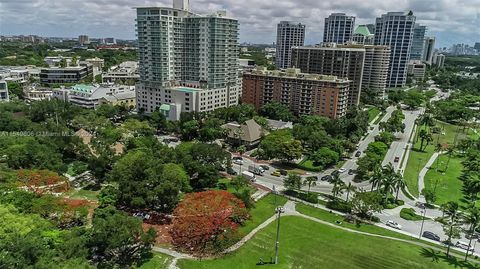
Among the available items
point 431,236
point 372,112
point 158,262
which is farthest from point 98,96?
point 372,112

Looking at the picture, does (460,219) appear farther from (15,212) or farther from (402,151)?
(15,212)

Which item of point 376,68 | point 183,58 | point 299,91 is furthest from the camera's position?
point 376,68

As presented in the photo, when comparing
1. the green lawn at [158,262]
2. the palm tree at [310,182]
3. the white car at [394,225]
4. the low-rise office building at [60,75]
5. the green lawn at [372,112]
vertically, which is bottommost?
the green lawn at [158,262]

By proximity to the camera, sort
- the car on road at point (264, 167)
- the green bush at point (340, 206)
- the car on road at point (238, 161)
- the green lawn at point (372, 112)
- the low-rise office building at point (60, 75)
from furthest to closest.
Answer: the low-rise office building at point (60, 75)
the green lawn at point (372, 112)
the car on road at point (238, 161)
the car on road at point (264, 167)
the green bush at point (340, 206)

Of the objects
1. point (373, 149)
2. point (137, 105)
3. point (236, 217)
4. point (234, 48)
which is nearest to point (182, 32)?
point (234, 48)

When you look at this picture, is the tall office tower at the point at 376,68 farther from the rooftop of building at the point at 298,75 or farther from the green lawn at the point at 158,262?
the green lawn at the point at 158,262

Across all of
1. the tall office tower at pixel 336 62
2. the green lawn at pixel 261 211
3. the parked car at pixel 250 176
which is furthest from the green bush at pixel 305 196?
the tall office tower at pixel 336 62

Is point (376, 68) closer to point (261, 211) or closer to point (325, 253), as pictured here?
point (261, 211)
